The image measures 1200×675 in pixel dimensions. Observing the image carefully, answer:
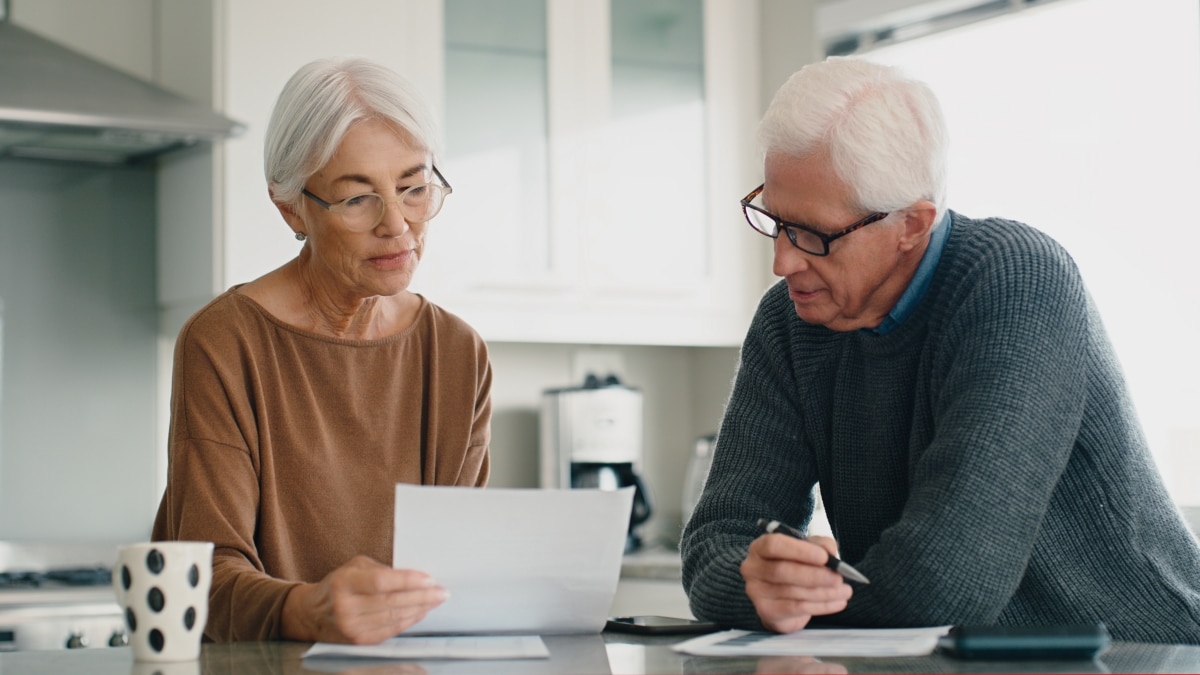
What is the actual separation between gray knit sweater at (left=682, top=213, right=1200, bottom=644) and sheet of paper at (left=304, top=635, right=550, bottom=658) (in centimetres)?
27

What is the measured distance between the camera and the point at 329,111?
1583 mm

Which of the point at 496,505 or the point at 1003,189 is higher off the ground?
the point at 1003,189

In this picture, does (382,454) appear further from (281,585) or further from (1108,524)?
(1108,524)

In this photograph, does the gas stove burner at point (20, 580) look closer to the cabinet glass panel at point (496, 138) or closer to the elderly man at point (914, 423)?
the cabinet glass panel at point (496, 138)

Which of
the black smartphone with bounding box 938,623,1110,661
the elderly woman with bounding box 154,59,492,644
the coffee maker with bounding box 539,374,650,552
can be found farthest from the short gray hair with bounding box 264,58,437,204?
the coffee maker with bounding box 539,374,650,552

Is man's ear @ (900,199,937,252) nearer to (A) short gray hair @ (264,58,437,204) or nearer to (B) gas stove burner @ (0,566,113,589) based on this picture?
(A) short gray hair @ (264,58,437,204)

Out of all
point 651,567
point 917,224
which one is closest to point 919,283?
point 917,224

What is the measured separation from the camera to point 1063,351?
140cm

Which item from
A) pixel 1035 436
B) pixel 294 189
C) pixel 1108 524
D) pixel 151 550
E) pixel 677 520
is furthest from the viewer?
pixel 677 520

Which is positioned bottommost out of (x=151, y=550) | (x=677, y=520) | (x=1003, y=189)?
(x=677, y=520)

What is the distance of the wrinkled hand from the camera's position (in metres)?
1.30

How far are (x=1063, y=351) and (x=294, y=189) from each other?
88 cm

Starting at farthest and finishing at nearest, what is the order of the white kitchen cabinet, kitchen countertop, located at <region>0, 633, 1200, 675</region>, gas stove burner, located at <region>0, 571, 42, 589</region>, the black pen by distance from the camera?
1. the white kitchen cabinet
2. gas stove burner, located at <region>0, 571, 42, 589</region>
3. the black pen
4. kitchen countertop, located at <region>0, 633, 1200, 675</region>

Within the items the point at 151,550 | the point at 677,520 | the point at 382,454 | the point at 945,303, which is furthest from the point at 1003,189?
the point at 151,550
